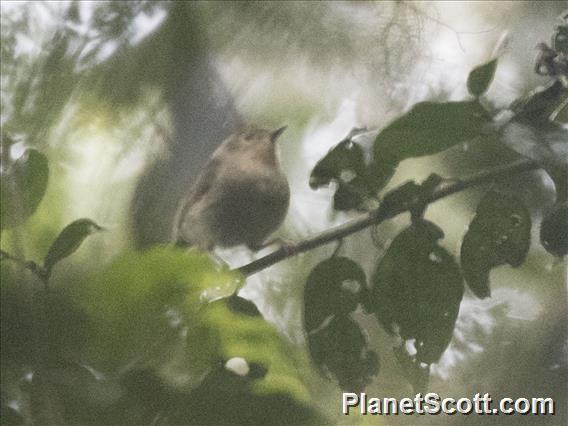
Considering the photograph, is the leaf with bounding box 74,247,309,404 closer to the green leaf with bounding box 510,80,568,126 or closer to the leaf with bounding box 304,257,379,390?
the leaf with bounding box 304,257,379,390

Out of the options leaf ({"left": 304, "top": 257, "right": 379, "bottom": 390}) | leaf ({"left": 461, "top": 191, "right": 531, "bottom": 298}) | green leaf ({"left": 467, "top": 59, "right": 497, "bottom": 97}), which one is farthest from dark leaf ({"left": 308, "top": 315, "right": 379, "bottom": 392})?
green leaf ({"left": 467, "top": 59, "right": 497, "bottom": 97})

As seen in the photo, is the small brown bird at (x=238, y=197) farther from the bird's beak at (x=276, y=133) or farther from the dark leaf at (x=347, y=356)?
the dark leaf at (x=347, y=356)

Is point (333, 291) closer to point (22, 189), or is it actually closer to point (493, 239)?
point (493, 239)

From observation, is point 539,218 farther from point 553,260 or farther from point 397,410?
point 397,410

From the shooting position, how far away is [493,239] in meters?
0.66

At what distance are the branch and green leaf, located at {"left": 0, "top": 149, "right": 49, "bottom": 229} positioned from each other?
0.64 feet

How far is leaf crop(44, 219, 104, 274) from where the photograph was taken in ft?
2.25

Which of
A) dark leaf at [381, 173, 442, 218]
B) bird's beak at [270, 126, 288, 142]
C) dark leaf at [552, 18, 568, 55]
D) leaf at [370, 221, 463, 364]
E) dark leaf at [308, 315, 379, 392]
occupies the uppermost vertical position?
dark leaf at [552, 18, 568, 55]

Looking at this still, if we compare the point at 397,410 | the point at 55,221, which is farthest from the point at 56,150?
the point at 397,410

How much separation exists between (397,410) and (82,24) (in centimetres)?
46

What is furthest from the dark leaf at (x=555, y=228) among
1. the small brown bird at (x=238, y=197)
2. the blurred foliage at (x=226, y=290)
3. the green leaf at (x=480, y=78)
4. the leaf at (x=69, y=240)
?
the leaf at (x=69, y=240)

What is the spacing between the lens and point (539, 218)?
2.18 feet

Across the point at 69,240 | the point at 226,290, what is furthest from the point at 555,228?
the point at 69,240

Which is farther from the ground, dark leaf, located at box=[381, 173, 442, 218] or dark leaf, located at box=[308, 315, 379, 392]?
dark leaf, located at box=[381, 173, 442, 218]
